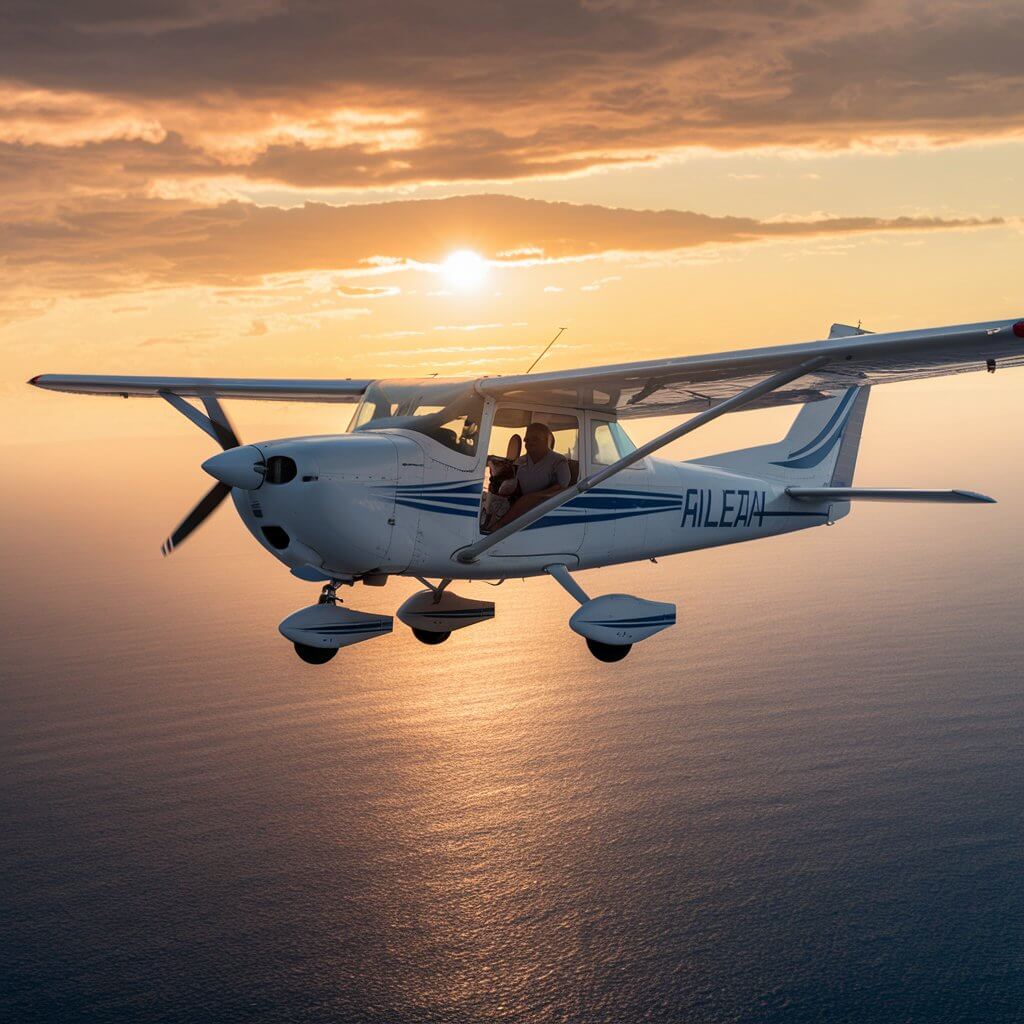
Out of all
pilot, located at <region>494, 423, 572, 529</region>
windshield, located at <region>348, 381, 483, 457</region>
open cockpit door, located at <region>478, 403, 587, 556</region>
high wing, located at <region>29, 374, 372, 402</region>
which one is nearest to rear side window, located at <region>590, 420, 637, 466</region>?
open cockpit door, located at <region>478, 403, 587, 556</region>

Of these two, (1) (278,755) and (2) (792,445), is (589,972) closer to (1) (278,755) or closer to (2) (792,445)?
(2) (792,445)

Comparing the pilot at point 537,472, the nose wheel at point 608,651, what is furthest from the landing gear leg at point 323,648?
the nose wheel at point 608,651

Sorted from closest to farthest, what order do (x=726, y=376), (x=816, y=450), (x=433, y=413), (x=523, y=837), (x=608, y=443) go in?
(x=433, y=413), (x=726, y=376), (x=608, y=443), (x=816, y=450), (x=523, y=837)

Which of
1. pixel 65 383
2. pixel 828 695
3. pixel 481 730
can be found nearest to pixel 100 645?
pixel 481 730

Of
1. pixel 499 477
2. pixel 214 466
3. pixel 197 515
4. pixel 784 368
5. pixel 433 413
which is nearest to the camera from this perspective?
pixel 214 466

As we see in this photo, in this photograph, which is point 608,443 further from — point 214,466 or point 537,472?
point 214,466

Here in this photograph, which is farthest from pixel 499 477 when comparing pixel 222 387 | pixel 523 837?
pixel 523 837

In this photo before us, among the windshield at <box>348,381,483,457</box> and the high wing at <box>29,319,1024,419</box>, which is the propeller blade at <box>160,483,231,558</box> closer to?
the windshield at <box>348,381,483,457</box>
